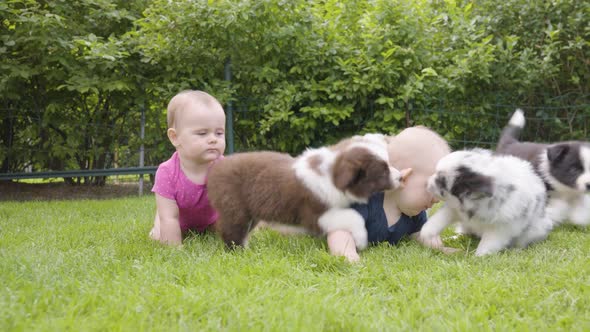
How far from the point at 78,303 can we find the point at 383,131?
5.76m

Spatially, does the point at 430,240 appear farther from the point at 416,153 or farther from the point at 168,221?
the point at 168,221

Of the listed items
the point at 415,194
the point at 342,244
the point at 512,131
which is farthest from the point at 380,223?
the point at 512,131

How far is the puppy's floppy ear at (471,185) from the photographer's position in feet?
10.6

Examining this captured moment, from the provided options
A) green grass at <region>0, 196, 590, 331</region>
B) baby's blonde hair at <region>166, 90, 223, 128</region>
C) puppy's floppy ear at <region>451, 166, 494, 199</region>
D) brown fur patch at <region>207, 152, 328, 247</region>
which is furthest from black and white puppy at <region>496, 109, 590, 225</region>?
baby's blonde hair at <region>166, 90, 223, 128</region>

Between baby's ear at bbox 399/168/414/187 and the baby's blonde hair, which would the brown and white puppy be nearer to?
baby's ear at bbox 399/168/414/187

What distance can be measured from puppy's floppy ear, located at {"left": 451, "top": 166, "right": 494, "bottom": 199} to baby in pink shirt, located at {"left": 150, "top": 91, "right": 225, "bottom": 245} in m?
1.83

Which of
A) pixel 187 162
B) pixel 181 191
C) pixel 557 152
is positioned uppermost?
pixel 557 152

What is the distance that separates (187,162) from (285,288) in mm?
1768

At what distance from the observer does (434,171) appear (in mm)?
3590

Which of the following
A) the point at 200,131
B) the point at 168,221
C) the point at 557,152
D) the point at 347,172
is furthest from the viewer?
the point at 557,152

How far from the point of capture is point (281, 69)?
757 centimetres

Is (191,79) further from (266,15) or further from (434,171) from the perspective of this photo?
Result: (434,171)

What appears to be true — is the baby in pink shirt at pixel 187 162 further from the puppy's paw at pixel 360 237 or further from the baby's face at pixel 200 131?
the puppy's paw at pixel 360 237

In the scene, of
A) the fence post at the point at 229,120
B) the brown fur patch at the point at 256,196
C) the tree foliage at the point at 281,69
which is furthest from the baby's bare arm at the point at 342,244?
the fence post at the point at 229,120
